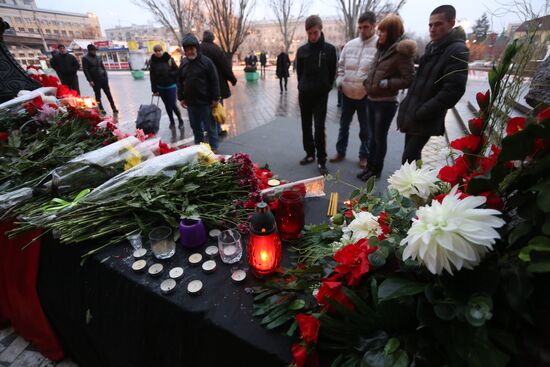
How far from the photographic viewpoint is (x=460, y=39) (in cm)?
231

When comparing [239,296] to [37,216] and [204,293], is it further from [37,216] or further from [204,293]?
[37,216]

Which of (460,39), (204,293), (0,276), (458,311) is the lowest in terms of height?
(0,276)

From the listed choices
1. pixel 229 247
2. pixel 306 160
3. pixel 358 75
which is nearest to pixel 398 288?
pixel 229 247

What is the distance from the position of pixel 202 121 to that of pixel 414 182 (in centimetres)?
395

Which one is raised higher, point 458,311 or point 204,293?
point 458,311

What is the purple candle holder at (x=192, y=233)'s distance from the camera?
1250 millimetres

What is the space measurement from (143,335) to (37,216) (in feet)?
2.78

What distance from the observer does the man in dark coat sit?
7.57 ft

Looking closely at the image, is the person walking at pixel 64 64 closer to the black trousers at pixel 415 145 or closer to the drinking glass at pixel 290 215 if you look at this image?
the black trousers at pixel 415 145

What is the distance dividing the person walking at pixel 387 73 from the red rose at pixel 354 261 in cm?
272

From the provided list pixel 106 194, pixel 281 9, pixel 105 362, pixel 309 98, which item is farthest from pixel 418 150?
pixel 281 9

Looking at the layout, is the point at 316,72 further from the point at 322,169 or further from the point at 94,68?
the point at 94,68

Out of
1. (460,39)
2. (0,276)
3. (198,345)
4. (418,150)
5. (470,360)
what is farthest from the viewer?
(418,150)

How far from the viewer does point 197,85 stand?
13.0ft
